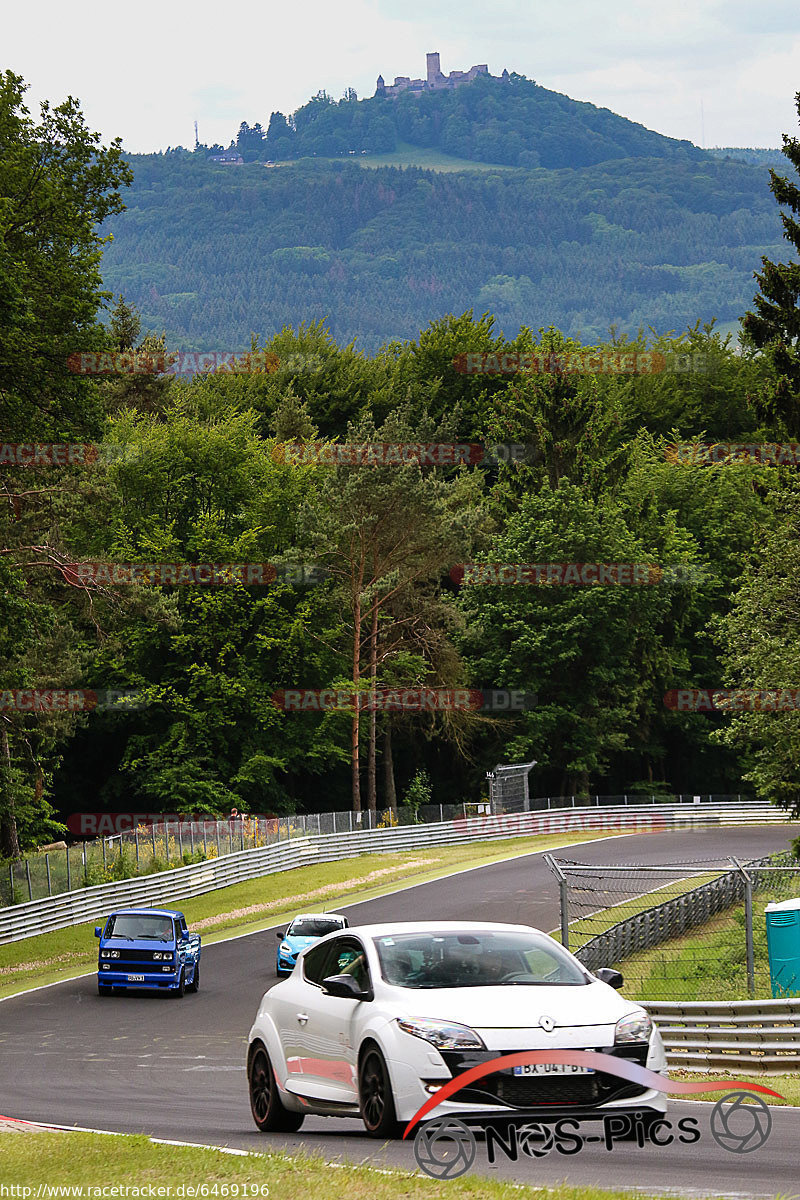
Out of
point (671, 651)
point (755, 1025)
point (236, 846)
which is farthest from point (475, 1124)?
point (671, 651)

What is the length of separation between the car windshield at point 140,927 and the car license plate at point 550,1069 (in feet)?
70.3

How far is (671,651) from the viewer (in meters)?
78.5

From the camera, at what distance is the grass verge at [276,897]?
35062 mm

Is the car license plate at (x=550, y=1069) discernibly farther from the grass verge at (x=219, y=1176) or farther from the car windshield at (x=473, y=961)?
the car windshield at (x=473, y=961)

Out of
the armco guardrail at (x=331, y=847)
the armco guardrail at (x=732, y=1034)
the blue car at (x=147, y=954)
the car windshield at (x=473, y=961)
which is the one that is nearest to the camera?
the car windshield at (x=473, y=961)

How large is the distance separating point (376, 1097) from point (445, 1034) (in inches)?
31.6

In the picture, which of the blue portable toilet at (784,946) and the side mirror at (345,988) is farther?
the blue portable toilet at (784,946)

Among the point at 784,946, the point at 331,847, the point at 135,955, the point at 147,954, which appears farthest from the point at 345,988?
the point at 331,847

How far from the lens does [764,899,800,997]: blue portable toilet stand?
1786cm

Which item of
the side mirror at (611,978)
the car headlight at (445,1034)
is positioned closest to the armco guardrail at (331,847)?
the side mirror at (611,978)

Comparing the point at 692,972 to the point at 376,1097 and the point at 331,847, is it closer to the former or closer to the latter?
the point at 376,1097

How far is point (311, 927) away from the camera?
102 ft

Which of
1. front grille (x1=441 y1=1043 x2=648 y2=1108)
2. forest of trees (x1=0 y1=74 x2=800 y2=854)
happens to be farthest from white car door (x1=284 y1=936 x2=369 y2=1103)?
forest of trees (x1=0 y1=74 x2=800 y2=854)

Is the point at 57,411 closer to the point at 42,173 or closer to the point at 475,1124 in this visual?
the point at 42,173
